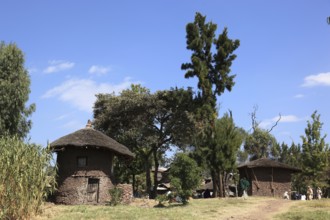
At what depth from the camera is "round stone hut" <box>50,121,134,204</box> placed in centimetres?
2938

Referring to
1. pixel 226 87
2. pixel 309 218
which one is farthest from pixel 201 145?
pixel 309 218

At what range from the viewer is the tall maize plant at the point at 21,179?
16156 mm

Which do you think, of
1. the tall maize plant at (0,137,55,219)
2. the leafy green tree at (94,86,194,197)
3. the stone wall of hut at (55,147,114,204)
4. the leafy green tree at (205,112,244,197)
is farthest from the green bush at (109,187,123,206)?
the leafy green tree at (94,86,194,197)

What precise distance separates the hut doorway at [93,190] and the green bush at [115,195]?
A: 2.10 metres

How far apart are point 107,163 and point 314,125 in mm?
23123

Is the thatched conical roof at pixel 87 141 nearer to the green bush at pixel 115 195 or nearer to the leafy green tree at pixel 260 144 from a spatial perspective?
the green bush at pixel 115 195

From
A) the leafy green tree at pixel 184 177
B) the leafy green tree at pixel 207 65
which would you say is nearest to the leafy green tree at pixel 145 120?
the leafy green tree at pixel 207 65

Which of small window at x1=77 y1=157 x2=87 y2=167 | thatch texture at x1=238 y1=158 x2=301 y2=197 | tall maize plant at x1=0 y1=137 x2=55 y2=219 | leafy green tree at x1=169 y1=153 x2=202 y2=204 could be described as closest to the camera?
tall maize plant at x1=0 y1=137 x2=55 y2=219

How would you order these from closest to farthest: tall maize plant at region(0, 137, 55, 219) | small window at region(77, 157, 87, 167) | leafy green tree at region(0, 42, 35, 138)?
tall maize plant at region(0, 137, 55, 219) < small window at region(77, 157, 87, 167) < leafy green tree at region(0, 42, 35, 138)

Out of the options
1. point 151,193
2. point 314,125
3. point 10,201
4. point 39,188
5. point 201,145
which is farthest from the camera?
point 151,193

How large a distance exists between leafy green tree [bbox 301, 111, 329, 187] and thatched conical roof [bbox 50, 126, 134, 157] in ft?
65.8

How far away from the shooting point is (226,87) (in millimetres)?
37000

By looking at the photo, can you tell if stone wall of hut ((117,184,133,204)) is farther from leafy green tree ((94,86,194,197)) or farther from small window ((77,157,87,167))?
leafy green tree ((94,86,194,197))

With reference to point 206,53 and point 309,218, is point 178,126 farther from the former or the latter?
point 309,218
